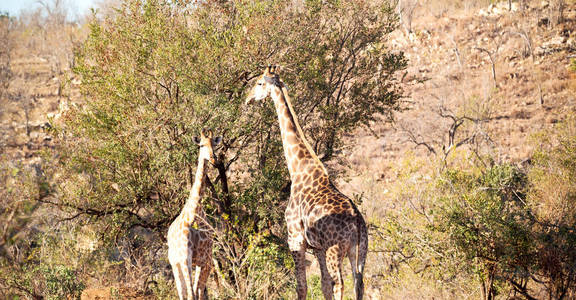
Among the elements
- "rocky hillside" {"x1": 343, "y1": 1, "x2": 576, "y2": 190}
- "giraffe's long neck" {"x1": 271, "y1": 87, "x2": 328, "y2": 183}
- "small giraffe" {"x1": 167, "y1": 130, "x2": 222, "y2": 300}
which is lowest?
"small giraffe" {"x1": 167, "y1": 130, "x2": 222, "y2": 300}

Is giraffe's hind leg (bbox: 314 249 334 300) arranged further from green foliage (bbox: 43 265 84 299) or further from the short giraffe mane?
green foliage (bbox: 43 265 84 299)

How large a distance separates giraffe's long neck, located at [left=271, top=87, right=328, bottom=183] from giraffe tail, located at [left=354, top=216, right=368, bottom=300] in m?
1.29

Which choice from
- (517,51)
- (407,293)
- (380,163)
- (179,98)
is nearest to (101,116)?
(179,98)

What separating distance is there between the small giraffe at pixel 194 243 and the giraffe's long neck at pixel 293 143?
1.12 meters

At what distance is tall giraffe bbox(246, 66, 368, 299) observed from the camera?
20.1 feet

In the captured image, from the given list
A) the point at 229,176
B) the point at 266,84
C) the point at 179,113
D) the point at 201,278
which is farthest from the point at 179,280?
the point at 229,176

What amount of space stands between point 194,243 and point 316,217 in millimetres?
1940

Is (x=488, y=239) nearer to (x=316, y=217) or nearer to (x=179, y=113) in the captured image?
(x=316, y=217)

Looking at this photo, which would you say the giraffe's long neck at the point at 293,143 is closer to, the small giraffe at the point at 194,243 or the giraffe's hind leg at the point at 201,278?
the small giraffe at the point at 194,243

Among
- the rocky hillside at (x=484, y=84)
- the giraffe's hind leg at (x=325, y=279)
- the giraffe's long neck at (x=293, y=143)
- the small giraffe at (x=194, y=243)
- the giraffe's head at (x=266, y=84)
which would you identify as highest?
the rocky hillside at (x=484, y=84)

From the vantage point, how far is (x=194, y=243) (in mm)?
7035

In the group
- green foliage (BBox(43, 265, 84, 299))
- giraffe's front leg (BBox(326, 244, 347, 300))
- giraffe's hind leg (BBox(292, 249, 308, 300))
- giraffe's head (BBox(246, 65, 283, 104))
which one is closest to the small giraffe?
giraffe's head (BBox(246, 65, 283, 104))

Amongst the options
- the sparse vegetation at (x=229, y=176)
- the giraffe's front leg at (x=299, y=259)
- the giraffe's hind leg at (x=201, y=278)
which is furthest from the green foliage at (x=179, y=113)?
the giraffe's front leg at (x=299, y=259)

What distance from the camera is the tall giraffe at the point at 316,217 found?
611 centimetres
